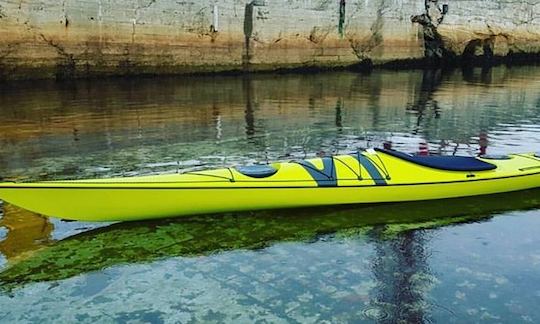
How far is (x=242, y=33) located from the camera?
66.6 ft

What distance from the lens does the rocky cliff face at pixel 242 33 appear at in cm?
1673

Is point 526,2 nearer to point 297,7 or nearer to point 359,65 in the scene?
point 359,65

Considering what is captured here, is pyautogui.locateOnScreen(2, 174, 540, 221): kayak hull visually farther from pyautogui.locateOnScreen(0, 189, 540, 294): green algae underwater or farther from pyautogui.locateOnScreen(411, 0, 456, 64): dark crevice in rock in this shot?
pyautogui.locateOnScreen(411, 0, 456, 64): dark crevice in rock

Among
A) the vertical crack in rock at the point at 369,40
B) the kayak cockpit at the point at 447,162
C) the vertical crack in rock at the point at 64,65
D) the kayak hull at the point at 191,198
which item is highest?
the vertical crack in rock at the point at 369,40

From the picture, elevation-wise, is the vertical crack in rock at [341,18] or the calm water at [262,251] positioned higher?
the vertical crack in rock at [341,18]

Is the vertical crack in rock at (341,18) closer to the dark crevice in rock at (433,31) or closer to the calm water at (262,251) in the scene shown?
the dark crevice in rock at (433,31)

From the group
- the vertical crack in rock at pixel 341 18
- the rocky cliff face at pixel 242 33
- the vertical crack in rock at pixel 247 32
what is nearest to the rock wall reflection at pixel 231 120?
the rocky cliff face at pixel 242 33

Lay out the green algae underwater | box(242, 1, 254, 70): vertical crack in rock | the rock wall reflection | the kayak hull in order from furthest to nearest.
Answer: box(242, 1, 254, 70): vertical crack in rock < the rock wall reflection < the kayak hull < the green algae underwater

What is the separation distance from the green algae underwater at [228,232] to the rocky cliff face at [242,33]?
44.0ft

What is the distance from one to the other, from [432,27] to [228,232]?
22286 mm

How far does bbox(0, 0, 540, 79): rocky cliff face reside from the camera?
16.7 metres

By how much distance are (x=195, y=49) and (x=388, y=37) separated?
8.95m

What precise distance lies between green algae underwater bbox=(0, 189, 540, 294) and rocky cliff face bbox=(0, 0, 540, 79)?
13.4 metres

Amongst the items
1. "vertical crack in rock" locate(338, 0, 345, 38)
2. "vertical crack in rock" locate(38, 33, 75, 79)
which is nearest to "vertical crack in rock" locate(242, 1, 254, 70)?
"vertical crack in rock" locate(338, 0, 345, 38)
